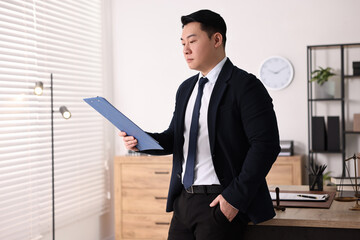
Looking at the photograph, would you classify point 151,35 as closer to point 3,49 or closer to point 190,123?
point 3,49

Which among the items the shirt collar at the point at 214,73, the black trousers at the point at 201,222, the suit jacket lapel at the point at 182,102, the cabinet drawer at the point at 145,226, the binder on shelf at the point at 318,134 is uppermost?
the shirt collar at the point at 214,73

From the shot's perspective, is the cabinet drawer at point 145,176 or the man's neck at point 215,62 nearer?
the man's neck at point 215,62

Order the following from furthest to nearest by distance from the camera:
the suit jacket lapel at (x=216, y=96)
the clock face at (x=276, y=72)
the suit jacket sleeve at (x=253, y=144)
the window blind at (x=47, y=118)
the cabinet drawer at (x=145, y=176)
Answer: the clock face at (x=276, y=72) < the cabinet drawer at (x=145, y=176) < the window blind at (x=47, y=118) < the suit jacket lapel at (x=216, y=96) < the suit jacket sleeve at (x=253, y=144)

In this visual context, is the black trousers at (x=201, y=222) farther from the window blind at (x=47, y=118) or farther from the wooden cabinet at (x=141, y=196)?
the wooden cabinet at (x=141, y=196)

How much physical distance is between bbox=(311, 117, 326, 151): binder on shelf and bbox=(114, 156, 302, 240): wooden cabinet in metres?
1.40

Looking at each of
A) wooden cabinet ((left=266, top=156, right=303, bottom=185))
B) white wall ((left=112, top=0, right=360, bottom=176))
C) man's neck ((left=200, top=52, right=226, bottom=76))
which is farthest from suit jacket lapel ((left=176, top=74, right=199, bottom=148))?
white wall ((left=112, top=0, right=360, bottom=176))

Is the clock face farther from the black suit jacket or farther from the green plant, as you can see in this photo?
the black suit jacket

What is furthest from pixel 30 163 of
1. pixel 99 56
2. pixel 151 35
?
pixel 151 35

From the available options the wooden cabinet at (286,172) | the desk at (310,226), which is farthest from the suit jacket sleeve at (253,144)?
the wooden cabinet at (286,172)

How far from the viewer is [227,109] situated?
213 centimetres

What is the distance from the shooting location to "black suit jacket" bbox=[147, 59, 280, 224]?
2029 millimetres

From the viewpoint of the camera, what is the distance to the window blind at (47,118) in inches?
156

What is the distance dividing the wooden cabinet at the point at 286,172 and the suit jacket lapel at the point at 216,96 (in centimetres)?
281

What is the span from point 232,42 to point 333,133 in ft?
4.53
